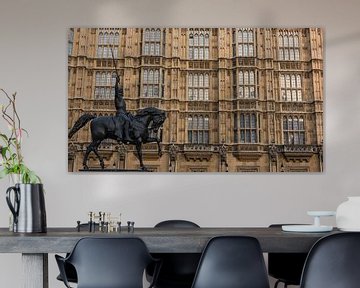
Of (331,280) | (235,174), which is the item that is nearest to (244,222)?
(235,174)

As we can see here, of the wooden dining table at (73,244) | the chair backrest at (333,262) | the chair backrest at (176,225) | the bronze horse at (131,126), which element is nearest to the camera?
the chair backrest at (333,262)

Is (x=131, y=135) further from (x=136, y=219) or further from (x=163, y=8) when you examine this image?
(x=163, y=8)

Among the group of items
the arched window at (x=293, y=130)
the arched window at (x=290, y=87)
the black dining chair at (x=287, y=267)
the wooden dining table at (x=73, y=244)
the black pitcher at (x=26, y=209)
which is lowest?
the black dining chair at (x=287, y=267)

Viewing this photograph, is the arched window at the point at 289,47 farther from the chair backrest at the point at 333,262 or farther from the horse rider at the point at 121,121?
the chair backrest at the point at 333,262

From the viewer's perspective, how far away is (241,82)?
17.3ft

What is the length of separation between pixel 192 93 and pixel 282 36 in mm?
918

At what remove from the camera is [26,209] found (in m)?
3.28

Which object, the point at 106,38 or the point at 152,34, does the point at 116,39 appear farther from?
the point at 152,34

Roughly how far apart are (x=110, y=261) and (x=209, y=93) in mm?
2496

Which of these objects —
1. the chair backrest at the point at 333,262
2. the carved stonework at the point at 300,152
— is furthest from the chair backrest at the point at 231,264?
the carved stonework at the point at 300,152

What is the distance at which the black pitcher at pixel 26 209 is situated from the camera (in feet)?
10.8

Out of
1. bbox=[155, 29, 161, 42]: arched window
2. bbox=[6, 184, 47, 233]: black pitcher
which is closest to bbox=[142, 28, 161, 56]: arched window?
bbox=[155, 29, 161, 42]: arched window

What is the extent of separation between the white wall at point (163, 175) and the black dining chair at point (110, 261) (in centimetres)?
213

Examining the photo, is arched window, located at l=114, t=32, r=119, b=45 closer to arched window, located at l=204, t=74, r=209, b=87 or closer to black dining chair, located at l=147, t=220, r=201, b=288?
arched window, located at l=204, t=74, r=209, b=87
